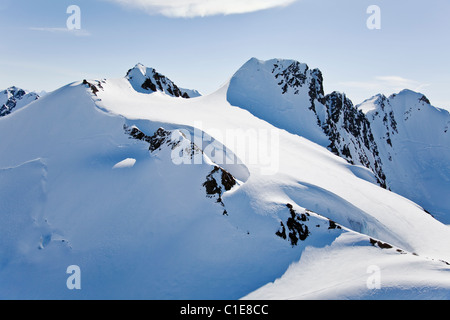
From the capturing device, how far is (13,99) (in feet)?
446

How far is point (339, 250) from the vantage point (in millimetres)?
22859

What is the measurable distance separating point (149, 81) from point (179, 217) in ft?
122

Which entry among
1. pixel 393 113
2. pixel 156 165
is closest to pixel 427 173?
pixel 393 113

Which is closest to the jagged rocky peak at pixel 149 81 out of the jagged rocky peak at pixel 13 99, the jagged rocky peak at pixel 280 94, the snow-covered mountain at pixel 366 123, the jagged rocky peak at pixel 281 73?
the jagged rocky peak at pixel 280 94

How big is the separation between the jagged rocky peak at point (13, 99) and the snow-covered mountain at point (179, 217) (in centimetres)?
11379

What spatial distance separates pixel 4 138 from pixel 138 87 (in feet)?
81.0

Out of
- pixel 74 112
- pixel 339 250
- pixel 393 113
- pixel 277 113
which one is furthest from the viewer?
pixel 393 113

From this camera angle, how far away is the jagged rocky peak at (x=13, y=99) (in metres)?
127

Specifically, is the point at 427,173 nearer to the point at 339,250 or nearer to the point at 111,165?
the point at 339,250

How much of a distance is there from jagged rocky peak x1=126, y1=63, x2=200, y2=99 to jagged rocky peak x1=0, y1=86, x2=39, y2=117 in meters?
98.6

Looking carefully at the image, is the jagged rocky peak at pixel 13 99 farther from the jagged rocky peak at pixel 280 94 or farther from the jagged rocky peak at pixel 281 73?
the jagged rocky peak at pixel 280 94

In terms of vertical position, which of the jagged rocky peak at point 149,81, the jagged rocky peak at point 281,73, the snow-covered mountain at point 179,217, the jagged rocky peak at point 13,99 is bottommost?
the snow-covered mountain at point 179,217

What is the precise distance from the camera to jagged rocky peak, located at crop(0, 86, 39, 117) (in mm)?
127000
